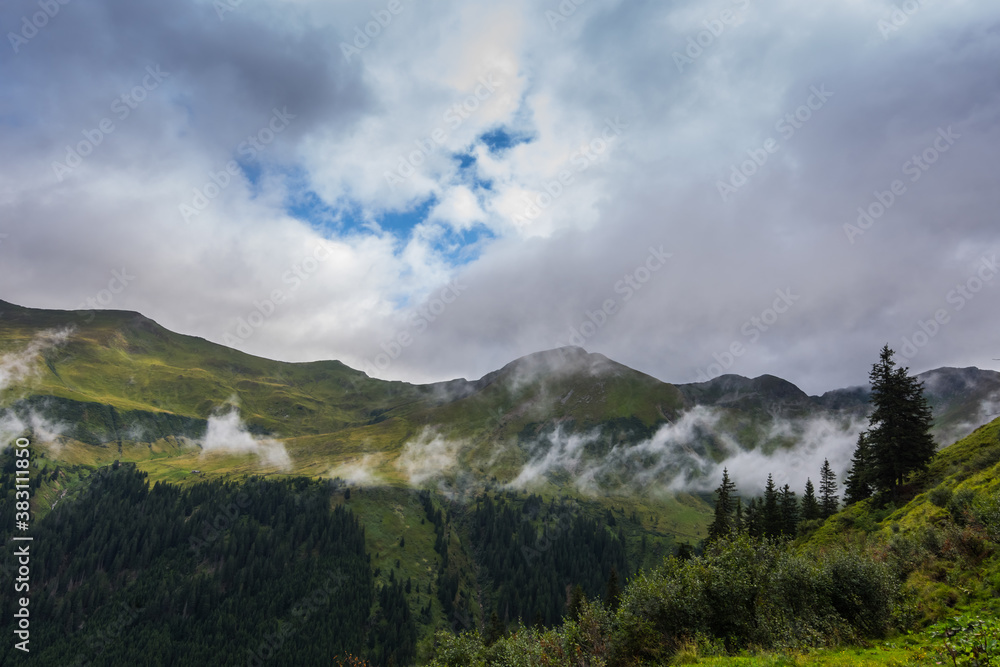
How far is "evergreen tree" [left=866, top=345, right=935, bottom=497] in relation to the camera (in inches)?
2392

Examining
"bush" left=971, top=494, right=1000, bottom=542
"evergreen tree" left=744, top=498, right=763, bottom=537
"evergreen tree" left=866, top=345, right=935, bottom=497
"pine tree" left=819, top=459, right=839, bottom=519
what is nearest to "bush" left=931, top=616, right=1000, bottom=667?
"bush" left=971, top=494, right=1000, bottom=542

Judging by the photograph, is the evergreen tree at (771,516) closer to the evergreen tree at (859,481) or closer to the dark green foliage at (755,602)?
the evergreen tree at (859,481)

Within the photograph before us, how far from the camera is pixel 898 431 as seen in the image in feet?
201

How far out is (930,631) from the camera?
22672 millimetres

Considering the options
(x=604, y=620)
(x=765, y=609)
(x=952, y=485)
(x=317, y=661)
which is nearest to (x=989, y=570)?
(x=765, y=609)

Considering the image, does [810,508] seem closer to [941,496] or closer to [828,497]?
[828,497]

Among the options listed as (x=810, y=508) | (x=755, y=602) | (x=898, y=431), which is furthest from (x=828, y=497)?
(x=755, y=602)

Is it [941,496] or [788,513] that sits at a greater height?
[941,496]

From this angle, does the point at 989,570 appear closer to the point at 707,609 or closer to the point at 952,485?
the point at 707,609

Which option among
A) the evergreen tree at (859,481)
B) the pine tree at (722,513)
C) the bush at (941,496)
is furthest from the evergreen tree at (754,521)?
the bush at (941,496)

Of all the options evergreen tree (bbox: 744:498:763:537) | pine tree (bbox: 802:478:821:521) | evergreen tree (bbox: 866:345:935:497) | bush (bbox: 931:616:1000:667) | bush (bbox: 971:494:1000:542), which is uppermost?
evergreen tree (bbox: 866:345:935:497)

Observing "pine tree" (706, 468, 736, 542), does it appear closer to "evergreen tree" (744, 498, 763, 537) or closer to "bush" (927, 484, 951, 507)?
"evergreen tree" (744, 498, 763, 537)

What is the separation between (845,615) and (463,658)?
34448 millimetres

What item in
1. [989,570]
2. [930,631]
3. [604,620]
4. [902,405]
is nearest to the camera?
[930,631]
